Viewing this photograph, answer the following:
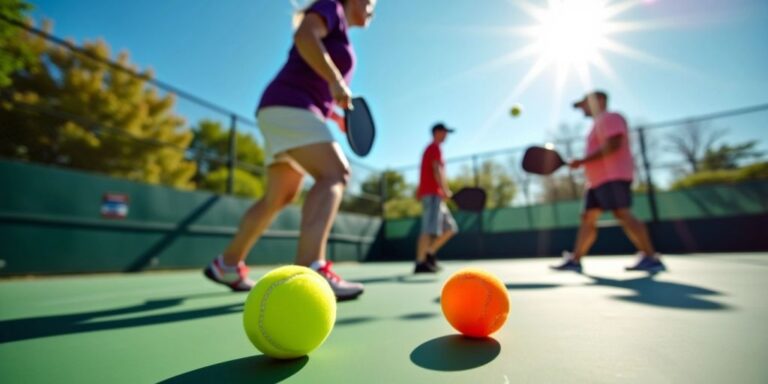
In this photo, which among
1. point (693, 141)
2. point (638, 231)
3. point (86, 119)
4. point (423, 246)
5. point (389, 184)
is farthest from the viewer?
point (389, 184)

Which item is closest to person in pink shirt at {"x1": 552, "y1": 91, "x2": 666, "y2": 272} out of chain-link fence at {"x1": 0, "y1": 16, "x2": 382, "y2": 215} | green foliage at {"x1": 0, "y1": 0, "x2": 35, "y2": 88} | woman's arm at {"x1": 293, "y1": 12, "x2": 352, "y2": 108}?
woman's arm at {"x1": 293, "y1": 12, "x2": 352, "y2": 108}

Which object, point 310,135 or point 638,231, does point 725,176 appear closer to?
point 638,231

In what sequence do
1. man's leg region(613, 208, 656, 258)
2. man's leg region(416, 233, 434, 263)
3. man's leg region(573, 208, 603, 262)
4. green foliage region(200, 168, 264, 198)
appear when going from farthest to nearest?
green foliage region(200, 168, 264, 198)
man's leg region(416, 233, 434, 263)
man's leg region(573, 208, 603, 262)
man's leg region(613, 208, 656, 258)

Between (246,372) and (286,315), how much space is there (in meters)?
0.17

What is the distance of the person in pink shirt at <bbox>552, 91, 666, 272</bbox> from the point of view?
3746 millimetres

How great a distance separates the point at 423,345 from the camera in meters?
1.15

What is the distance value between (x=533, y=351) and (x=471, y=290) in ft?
0.83

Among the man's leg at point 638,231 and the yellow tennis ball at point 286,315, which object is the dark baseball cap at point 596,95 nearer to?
the man's leg at point 638,231

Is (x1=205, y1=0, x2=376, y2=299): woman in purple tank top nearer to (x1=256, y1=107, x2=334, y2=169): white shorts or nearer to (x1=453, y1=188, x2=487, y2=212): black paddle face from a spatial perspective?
(x1=256, y1=107, x2=334, y2=169): white shorts

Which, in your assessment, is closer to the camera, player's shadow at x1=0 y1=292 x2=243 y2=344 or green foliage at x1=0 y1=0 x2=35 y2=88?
player's shadow at x1=0 y1=292 x2=243 y2=344

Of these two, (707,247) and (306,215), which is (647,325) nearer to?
(306,215)

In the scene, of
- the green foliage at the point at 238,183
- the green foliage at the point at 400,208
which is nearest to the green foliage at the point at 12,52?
the green foliage at the point at 238,183

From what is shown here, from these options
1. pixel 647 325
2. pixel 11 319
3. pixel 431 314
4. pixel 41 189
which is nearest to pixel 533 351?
pixel 647 325

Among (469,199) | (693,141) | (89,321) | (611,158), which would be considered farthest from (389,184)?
(89,321)
